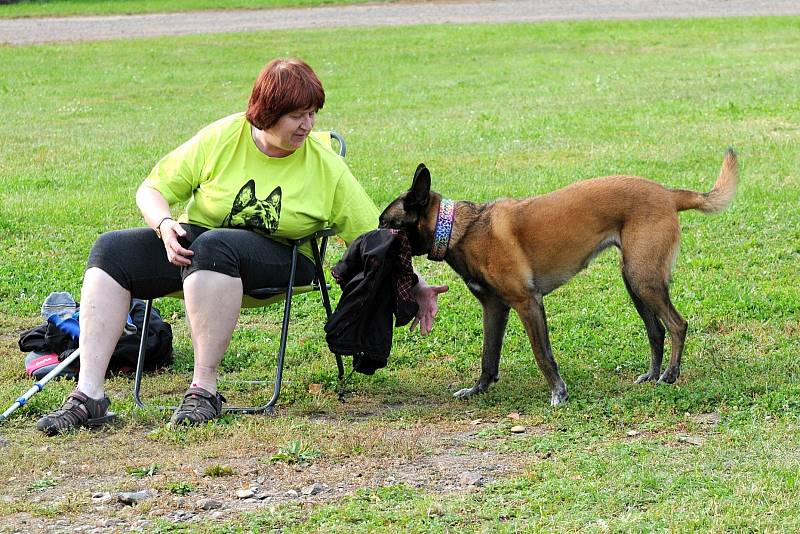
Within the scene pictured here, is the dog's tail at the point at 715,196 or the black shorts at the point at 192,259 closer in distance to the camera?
the black shorts at the point at 192,259

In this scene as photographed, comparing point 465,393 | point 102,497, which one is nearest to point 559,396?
point 465,393

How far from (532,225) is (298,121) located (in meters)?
1.15

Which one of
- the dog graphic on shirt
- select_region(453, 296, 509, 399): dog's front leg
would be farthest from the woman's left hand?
the dog graphic on shirt

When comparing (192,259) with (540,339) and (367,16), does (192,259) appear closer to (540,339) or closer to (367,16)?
(540,339)

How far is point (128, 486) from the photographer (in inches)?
156

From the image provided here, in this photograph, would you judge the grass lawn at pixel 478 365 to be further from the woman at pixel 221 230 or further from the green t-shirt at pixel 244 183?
the green t-shirt at pixel 244 183

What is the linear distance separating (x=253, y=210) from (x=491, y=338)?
1253 millimetres

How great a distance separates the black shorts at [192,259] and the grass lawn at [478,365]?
585mm

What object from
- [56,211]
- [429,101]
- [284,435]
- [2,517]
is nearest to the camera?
[2,517]

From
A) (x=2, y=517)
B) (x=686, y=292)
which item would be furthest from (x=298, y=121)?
(x=686, y=292)

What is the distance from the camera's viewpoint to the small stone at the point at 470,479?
12.9 ft

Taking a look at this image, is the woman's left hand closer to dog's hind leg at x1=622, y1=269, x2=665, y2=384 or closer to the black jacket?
the black jacket

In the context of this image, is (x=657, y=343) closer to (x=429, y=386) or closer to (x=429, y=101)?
(x=429, y=386)

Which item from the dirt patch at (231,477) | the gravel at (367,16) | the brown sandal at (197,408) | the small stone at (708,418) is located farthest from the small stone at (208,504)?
the gravel at (367,16)
